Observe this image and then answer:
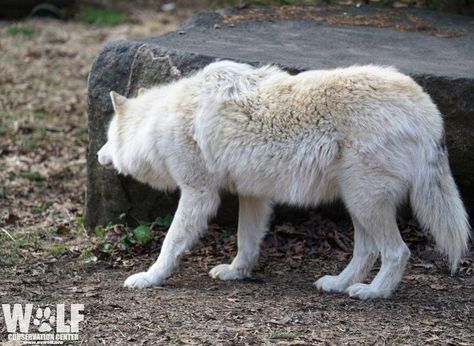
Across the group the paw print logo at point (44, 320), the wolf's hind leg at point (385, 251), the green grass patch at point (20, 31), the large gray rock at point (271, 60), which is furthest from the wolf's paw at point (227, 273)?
the green grass patch at point (20, 31)

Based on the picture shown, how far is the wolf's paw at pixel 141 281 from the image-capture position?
5.54 m

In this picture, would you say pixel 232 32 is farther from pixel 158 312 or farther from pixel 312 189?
pixel 158 312

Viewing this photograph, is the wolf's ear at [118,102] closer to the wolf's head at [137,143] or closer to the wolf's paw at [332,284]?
the wolf's head at [137,143]

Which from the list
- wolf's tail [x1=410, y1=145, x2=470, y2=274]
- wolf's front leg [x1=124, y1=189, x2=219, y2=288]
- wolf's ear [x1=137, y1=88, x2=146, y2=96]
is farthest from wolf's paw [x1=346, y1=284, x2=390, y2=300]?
wolf's ear [x1=137, y1=88, x2=146, y2=96]

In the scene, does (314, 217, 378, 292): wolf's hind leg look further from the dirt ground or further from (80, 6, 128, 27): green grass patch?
(80, 6, 128, 27): green grass patch

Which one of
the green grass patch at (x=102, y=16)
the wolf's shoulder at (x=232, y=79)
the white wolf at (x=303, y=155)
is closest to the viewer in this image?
the white wolf at (x=303, y=155)

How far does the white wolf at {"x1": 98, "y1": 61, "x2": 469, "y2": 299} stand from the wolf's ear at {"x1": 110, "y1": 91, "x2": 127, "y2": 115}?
0.14 m

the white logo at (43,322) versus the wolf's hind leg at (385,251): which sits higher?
the wolf's hind leg at (385,251)

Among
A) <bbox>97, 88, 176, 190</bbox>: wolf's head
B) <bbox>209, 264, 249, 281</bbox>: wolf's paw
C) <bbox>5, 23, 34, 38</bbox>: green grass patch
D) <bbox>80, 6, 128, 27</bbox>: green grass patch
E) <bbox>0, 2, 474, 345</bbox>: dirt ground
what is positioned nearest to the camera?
<bbox>0, 2, 474, 345</bbox>: dirt ground

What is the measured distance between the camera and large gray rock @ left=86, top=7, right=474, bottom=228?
599cm

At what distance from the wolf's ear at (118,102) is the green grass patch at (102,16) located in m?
8.99

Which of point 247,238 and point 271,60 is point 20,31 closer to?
point 271,60

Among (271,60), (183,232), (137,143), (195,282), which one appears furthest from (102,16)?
(183,232)

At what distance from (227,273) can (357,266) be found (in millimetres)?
874
